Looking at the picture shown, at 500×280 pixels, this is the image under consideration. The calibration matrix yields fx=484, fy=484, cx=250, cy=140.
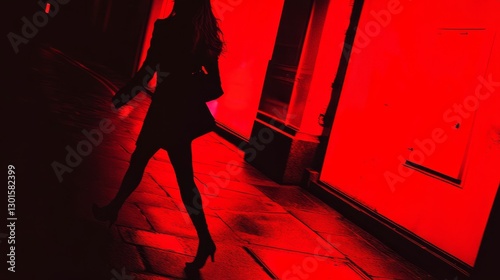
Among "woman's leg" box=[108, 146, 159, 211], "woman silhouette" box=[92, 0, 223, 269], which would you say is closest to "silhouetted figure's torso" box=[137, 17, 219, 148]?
"woman silhouette" box=[92, 0, 223, 269]

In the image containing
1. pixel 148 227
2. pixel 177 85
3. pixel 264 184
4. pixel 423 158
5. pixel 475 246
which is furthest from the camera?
pixel 264 184

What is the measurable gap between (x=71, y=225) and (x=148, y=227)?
67cm

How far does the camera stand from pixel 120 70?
70.4ft

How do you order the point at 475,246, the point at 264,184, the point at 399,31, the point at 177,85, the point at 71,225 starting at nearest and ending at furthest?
1. the point at 177,85
2. the point at 71,225
3. the point at 475,246
4. the point at 399,31
5. the point at 264,184

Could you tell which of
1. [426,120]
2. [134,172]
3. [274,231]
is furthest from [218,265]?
[426,120]

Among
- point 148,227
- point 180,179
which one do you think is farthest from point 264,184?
point 180,179

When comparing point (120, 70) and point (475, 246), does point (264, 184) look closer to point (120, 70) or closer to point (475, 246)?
point (475, 246)

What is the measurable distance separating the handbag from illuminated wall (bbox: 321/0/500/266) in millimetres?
2894

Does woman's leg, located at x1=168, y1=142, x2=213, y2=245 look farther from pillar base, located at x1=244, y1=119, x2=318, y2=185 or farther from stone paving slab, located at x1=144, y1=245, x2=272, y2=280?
pillar base, located at x1=244, y1=119, x2=318, y2=185

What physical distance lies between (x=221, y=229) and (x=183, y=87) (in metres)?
1.81

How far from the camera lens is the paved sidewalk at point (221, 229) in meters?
3.67

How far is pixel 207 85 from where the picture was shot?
3439mm

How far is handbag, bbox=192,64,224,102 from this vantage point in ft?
11.3

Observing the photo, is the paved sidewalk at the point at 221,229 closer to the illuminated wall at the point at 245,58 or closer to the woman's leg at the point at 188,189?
the woman's leg at the point at 188,189
